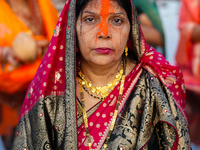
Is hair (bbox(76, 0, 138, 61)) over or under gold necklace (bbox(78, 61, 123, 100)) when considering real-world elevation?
over

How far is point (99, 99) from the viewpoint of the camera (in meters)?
1.33

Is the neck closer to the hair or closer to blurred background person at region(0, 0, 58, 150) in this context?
the hair

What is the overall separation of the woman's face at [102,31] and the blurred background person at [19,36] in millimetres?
1257

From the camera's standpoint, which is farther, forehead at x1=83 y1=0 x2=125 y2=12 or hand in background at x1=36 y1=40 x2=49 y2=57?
hand in background at x1=36 y1=40 x2=49 y2=57

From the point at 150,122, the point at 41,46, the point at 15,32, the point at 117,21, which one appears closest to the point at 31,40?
the point at 41,46

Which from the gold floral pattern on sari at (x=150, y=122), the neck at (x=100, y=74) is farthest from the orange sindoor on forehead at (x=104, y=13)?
the gold floral pattern on sari at (x=150, y=122)

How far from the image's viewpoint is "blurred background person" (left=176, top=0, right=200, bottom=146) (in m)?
2.89

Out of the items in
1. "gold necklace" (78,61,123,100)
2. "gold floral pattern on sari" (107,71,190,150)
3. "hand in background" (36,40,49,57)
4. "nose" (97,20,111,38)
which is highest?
"nose" (97,20,111,38)

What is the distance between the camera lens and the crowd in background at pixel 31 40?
249 centimetres

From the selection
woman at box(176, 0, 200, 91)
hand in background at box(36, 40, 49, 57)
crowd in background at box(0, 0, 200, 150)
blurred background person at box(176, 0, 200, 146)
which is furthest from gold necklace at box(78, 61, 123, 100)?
woman at box(176, 0, 200, 91)

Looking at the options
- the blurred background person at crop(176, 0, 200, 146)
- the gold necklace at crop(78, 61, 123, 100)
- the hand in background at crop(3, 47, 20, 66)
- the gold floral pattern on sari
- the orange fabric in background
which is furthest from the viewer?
the blurred background person at crop(176, 0, 200, 146)

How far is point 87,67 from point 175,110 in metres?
0.48

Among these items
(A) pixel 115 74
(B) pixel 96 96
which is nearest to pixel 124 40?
(A) pixel 115 74

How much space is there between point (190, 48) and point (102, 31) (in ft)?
6.70
